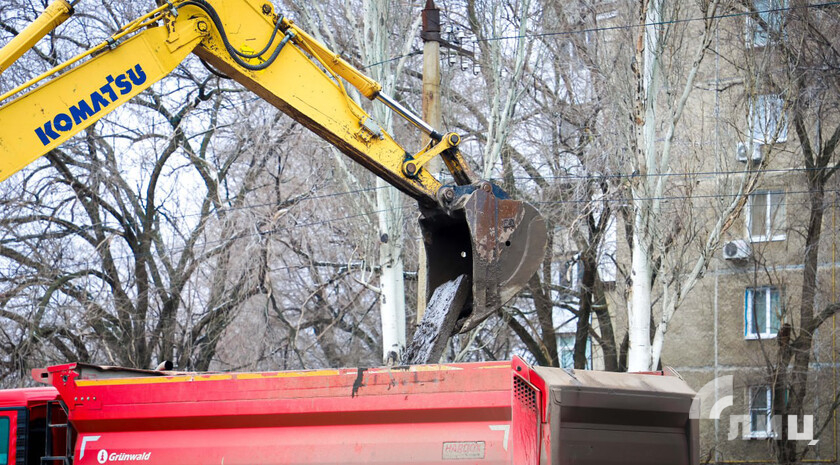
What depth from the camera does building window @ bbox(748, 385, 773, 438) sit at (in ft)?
66.4

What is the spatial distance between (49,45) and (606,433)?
14.5 meters

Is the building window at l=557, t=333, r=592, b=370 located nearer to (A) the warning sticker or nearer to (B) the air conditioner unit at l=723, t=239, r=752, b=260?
(B) the air conditioner unit at l=723, t=239, r=752, b=260

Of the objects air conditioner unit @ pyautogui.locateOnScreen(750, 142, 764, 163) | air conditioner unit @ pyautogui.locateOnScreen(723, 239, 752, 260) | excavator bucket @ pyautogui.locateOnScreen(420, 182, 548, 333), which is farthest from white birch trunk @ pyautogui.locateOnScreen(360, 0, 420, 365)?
air conditioner unit @ pyautogui.locateOnScreen(723, 239, 752, 260)

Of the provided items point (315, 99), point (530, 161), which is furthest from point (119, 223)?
point (315, 99)

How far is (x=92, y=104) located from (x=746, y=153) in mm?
10856

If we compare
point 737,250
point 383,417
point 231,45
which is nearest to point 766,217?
point 737,250

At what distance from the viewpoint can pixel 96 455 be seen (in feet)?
22.1

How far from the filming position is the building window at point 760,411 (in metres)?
20.2

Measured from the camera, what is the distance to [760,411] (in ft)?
67.8

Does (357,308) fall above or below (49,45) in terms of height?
below

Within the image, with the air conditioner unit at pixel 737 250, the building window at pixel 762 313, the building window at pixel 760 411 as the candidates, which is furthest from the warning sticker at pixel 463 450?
the building window at pixel 762 313

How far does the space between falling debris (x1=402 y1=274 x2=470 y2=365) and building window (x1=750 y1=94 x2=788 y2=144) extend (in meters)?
8.57

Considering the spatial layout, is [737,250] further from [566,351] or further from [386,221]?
[386,221]

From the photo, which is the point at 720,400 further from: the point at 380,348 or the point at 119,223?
the point at 119,223
